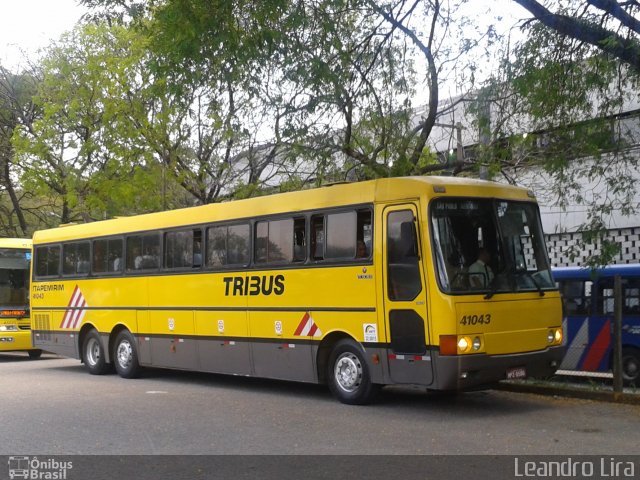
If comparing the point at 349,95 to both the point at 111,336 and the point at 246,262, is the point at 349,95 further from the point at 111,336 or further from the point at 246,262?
the point at 111,336

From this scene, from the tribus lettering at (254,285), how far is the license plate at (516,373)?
381 cm

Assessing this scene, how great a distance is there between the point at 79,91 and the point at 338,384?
17.1m

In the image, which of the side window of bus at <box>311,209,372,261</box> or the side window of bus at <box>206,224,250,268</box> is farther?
the side window of bus at <box>206,224,250,268</box>

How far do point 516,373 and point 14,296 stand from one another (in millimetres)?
15473

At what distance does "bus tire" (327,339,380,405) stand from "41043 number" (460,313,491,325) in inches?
69.1

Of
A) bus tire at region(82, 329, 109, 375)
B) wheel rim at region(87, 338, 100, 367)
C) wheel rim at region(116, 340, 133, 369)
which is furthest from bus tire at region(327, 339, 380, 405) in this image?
wheel rim at region(87, 338, 100, 367)

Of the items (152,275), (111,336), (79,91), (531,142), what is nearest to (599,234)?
(531,142)

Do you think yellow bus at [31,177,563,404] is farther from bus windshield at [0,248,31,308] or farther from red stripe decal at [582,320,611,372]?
bus windshield at [0,248,31,308]

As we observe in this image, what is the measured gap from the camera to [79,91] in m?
25.6

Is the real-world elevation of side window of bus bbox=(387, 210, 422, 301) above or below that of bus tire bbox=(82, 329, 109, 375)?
above

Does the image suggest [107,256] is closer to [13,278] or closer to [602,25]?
[13,278]

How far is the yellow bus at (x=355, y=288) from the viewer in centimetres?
1049

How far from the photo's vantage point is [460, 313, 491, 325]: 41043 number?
1027cm

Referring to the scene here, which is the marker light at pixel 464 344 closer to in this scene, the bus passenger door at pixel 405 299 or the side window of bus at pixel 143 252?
the bus passenger door at pixel 405 299
